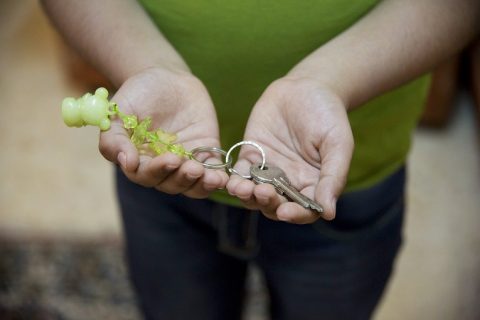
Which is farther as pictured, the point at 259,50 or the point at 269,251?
the point at 269,251

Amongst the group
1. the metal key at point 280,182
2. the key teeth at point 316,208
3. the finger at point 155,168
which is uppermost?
the finger at point 155,168

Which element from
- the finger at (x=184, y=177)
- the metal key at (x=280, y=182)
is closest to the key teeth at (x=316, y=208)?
the metal key at (x=280, y=182)

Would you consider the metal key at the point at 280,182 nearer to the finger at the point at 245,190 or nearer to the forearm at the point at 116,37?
the finger at the point at 245,190

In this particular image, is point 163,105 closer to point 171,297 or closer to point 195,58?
point 195,58

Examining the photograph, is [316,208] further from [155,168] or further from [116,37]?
[116,37]

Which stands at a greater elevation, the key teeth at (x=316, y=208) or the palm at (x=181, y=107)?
the palm at (x=181, y=107)

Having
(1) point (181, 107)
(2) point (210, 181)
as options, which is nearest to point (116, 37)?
(1) point (181, 107)
